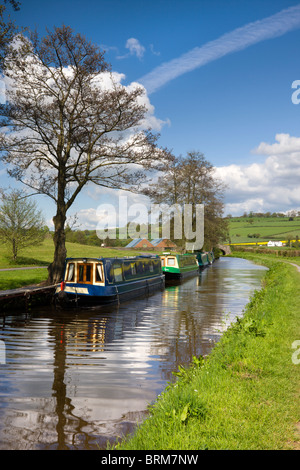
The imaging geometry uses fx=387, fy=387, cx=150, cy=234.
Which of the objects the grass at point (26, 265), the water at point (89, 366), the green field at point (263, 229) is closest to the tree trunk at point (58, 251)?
the grass at point (26, 265)

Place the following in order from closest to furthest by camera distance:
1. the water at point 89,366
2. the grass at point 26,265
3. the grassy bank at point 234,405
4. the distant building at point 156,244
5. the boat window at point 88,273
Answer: the grassy bank at point 234,405 < the water at point 89,366 < the boat window at point 88,273 < the grass at point 26,265 < the distant building at point 156,244

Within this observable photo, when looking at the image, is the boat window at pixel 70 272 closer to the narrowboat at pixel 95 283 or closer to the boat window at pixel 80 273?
the narrowboat at pixel 95 283

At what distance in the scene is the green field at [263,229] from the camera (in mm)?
99062

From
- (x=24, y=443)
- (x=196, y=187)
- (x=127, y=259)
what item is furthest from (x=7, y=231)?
(x=24, y=443)

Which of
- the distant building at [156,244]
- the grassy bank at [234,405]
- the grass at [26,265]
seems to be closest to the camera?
the grassy bank at [234,405]

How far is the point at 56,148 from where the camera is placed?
18344 millimetres

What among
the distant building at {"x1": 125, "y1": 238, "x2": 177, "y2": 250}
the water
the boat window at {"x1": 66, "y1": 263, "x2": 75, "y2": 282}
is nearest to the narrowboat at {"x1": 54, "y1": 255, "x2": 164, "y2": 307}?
the boat window at {"x1": 66, "y1": 263, "x2": 75, "y2": 282}

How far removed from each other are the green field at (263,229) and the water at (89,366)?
8121cm

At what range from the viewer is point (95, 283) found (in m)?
15.9

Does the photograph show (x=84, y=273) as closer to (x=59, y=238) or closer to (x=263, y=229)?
(x=59, y=238)

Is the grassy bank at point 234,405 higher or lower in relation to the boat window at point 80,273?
lower

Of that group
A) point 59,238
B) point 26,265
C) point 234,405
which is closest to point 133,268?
point 59,238
